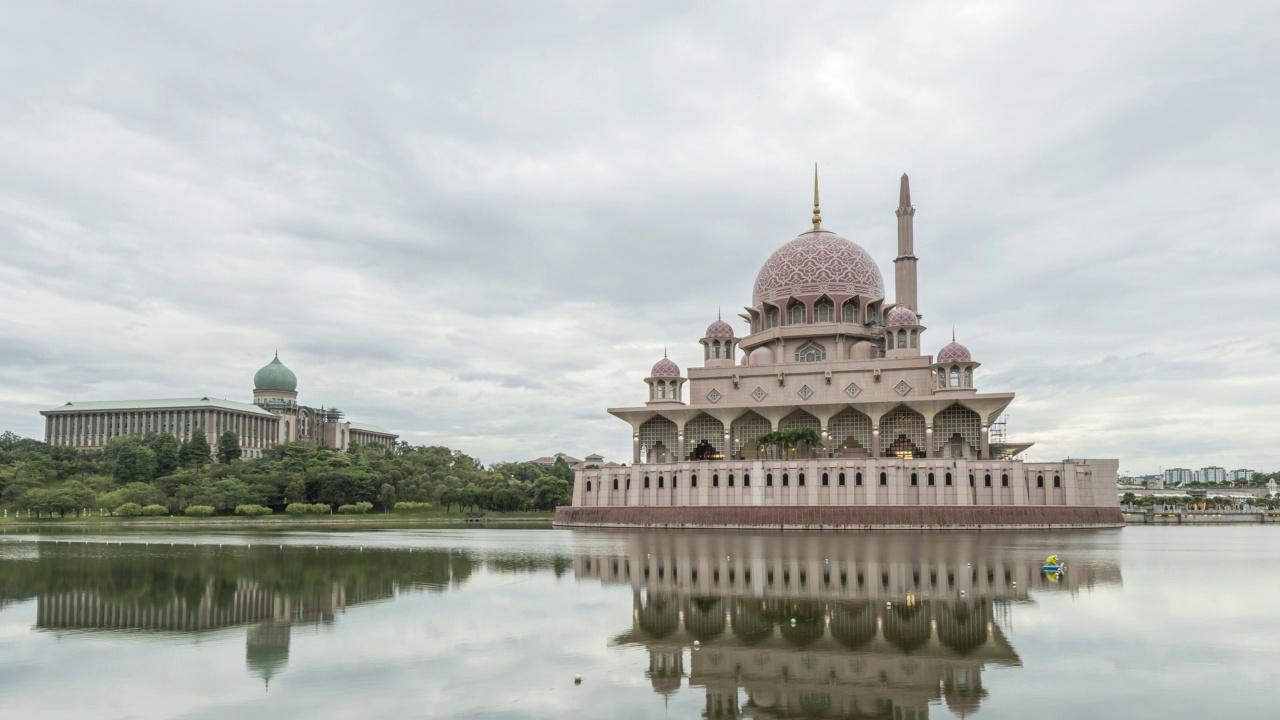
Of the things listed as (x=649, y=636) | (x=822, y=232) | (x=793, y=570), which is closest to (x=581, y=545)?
(x=793, y=570)

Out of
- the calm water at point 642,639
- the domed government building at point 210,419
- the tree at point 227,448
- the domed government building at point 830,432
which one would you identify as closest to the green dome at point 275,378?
the domed government building at point 210,419

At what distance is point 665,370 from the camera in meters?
74.9

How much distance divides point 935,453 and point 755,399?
13593 millimetres

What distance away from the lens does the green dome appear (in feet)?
479

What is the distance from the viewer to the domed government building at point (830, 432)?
61.1 meters

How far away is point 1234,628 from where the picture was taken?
18578 millimetres

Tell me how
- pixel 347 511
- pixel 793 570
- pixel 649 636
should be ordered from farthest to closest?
1. pixel 347 511
2. pixel 793 570
3. pixel 649 636

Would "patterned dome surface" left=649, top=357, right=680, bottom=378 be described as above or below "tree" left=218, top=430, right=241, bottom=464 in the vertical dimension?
above

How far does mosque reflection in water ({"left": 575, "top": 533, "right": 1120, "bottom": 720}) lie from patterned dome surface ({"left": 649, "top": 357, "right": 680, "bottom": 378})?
3928 cm

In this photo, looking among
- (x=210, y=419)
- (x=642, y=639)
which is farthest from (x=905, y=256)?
(x=210, y=419)

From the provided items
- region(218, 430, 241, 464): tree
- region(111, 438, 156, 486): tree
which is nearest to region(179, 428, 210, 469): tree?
A: region(111, 438, 156, 486): tree

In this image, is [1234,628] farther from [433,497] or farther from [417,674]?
[433,497]

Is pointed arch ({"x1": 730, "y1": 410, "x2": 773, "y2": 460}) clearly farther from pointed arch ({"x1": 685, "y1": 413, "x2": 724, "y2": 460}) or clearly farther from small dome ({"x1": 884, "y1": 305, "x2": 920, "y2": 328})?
small dome ({"x1": 884, "y1": 305, "x2": 920, "y2": 328})

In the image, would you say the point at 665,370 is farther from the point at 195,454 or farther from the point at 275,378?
the point at 275,378
